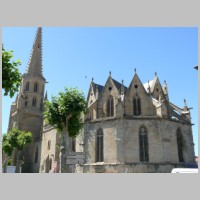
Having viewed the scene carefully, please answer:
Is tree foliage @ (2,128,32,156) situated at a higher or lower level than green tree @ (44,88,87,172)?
lower

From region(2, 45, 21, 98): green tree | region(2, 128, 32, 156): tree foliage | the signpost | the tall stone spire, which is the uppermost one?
the tall stone spire

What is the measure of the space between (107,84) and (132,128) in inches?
326

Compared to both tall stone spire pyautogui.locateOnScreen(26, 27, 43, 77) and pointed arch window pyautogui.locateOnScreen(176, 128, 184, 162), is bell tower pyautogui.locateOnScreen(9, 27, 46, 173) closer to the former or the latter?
tall stone spire pyautogui.locateOnScreen(26, 27, 43, 77)

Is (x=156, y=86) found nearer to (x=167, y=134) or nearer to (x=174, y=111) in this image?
(x=174, y=111)

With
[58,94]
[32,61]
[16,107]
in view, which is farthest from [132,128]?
[32,61]

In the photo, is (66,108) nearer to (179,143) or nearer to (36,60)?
(179,143)

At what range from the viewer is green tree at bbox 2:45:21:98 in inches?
384

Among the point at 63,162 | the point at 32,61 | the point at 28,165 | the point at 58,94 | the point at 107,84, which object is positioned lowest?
the point at 28,165

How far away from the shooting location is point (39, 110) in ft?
167

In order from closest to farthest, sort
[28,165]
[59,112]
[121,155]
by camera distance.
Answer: [59,112], [121,155], [28,165]

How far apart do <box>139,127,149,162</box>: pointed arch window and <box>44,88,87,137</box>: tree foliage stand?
8412mm

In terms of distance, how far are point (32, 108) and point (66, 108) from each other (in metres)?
29.4

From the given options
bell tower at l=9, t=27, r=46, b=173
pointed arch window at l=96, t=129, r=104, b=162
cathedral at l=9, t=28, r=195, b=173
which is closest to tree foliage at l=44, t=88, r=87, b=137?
cathedral at l=9, t=28, r=195, b=173

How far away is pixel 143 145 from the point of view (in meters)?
27.2
